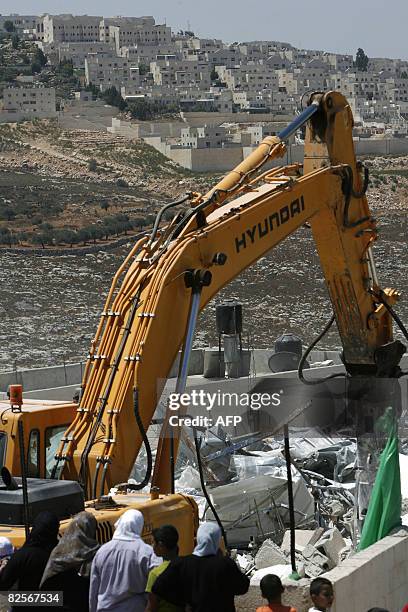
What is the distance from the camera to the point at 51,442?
11531 millimetres

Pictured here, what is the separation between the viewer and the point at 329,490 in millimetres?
16031

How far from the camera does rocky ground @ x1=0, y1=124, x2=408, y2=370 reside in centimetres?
4572

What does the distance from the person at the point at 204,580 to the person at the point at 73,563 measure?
0.40 metres

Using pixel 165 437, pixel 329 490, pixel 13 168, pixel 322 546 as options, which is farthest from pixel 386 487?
pixel 13 168

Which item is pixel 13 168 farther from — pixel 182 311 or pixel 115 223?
pixel 182 311

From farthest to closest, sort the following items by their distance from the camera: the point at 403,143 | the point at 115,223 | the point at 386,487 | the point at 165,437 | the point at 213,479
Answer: the point at 403,143, the point at 115,223, the point at 213,479, the point at 386,487, the point at 165,437

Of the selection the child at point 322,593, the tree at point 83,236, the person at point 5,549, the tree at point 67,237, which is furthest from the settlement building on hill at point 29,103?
the child at point 322,593

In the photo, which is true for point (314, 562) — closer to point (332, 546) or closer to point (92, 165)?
point (332, 546)

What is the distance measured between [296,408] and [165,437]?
192 cm

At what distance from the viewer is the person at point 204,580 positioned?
7949 mm

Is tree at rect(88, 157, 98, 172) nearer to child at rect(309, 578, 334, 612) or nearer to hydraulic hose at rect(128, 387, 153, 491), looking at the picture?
hydraulic hose at rect(128, 387, 153, 491)

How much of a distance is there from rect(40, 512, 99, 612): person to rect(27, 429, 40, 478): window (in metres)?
3.05

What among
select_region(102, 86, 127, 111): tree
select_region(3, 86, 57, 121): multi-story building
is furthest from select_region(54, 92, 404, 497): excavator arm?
select_region(102, 86, 127, 111): tree

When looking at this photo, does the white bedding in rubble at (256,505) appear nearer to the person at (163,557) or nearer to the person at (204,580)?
the person at (163,557)
